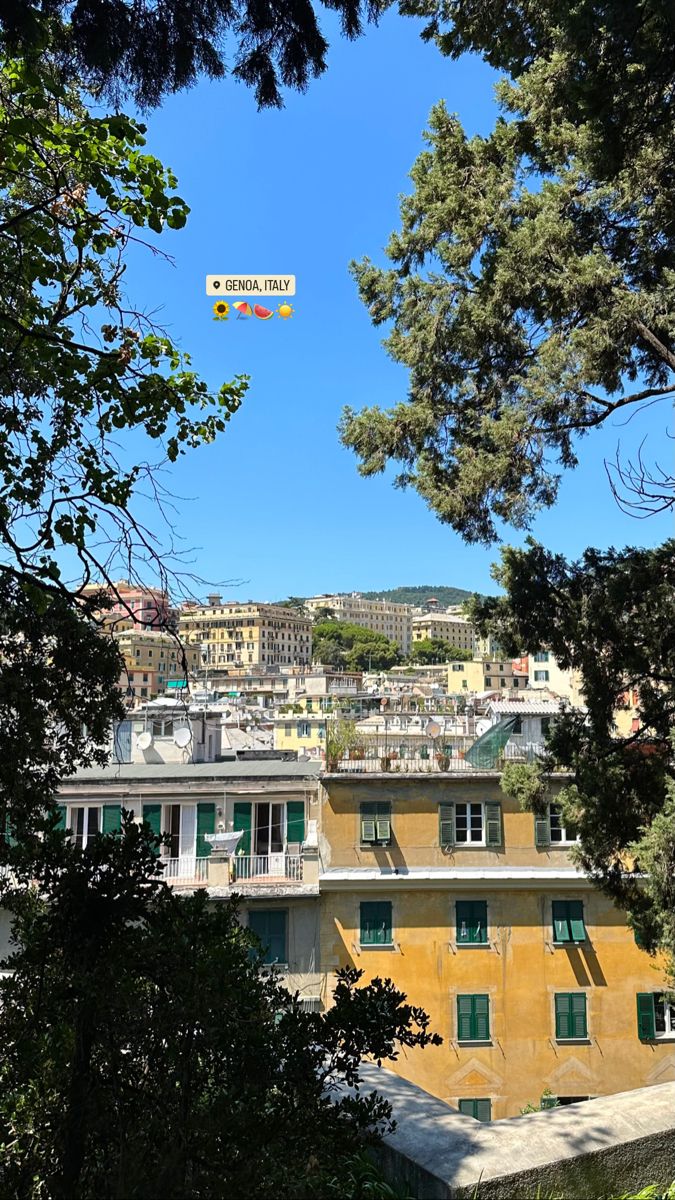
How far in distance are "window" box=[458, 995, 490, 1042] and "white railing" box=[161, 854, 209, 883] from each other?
6336mm

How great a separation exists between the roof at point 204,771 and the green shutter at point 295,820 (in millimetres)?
657

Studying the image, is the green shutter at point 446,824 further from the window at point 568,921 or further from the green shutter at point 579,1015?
the green shutter at point 579,1015

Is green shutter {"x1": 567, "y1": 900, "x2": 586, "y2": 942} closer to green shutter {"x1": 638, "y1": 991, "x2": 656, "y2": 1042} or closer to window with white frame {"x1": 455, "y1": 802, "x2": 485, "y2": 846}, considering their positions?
green shutter {"x1": 638, "y1": 991, "x2": 656, "y2": 1042}

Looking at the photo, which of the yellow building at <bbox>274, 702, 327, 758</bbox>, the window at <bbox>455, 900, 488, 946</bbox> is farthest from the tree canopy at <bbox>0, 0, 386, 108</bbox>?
the yellow building at <bbox>274, 702, 327, 758</bbox>

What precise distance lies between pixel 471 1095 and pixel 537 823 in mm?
5965

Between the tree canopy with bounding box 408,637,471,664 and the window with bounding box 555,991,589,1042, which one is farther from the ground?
the tree canopy with bounding box 408,637,471,664

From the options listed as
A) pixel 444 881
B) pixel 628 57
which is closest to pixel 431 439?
pixel 628 57

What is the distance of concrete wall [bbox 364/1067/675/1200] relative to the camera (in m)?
3.35

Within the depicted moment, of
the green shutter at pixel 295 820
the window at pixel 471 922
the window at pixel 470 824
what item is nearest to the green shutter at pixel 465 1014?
the window at pixel 471 922

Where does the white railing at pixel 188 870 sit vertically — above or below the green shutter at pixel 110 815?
below

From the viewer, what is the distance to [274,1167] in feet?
7.75

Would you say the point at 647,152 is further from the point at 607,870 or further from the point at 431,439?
the point at 607,870

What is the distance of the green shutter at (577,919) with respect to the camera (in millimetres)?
19391

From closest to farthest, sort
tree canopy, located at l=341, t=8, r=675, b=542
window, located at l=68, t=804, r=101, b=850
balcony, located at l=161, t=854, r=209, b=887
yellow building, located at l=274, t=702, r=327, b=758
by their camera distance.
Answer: tree canopy, located at l=341, t=8, r=675, b=542, balcony, located at l=161, t=854, r=209, b=887, window, located at l=68, t=804, r=101, b=850, yellow building, located at l=274, t=702, r=327, b=758
